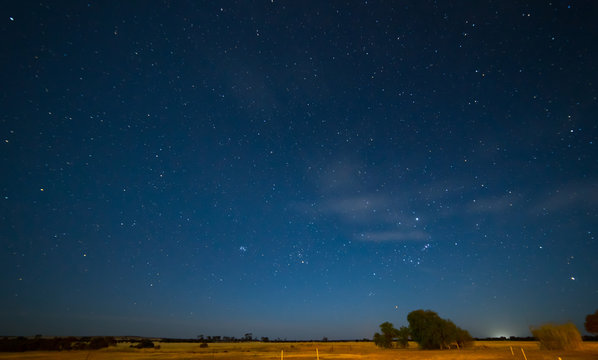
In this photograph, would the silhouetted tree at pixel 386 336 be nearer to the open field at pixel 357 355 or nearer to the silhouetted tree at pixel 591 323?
the open field at pixel 357 355

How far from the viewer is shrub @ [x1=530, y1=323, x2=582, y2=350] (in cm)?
4547

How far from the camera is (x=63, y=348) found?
65.8m

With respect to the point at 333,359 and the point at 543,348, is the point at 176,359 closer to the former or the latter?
the point at 333,359

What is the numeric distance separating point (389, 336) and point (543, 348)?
2906 centimetres

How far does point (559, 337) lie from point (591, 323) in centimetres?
4587

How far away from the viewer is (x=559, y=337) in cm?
4600

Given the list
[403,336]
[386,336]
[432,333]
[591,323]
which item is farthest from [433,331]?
[591,323]

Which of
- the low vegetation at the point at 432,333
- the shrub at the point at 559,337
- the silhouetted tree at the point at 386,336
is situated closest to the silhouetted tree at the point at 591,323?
the low vegetation at the point at 432,333

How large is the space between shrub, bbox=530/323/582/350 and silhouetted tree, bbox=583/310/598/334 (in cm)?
4210

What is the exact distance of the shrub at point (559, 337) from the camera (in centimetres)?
4547

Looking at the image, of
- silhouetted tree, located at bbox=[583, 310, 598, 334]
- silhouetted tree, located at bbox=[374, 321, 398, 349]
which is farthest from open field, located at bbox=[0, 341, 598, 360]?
silhouetted tree, located at bbox=[583, 310, 598, 334]

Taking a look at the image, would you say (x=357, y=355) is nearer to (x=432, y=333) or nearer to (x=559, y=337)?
(x=432, y=333)

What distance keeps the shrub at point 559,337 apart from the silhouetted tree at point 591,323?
138ft

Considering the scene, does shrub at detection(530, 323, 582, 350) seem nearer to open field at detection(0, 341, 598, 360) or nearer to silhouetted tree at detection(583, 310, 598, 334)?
open field at detection(0, 341, 598, 360)
